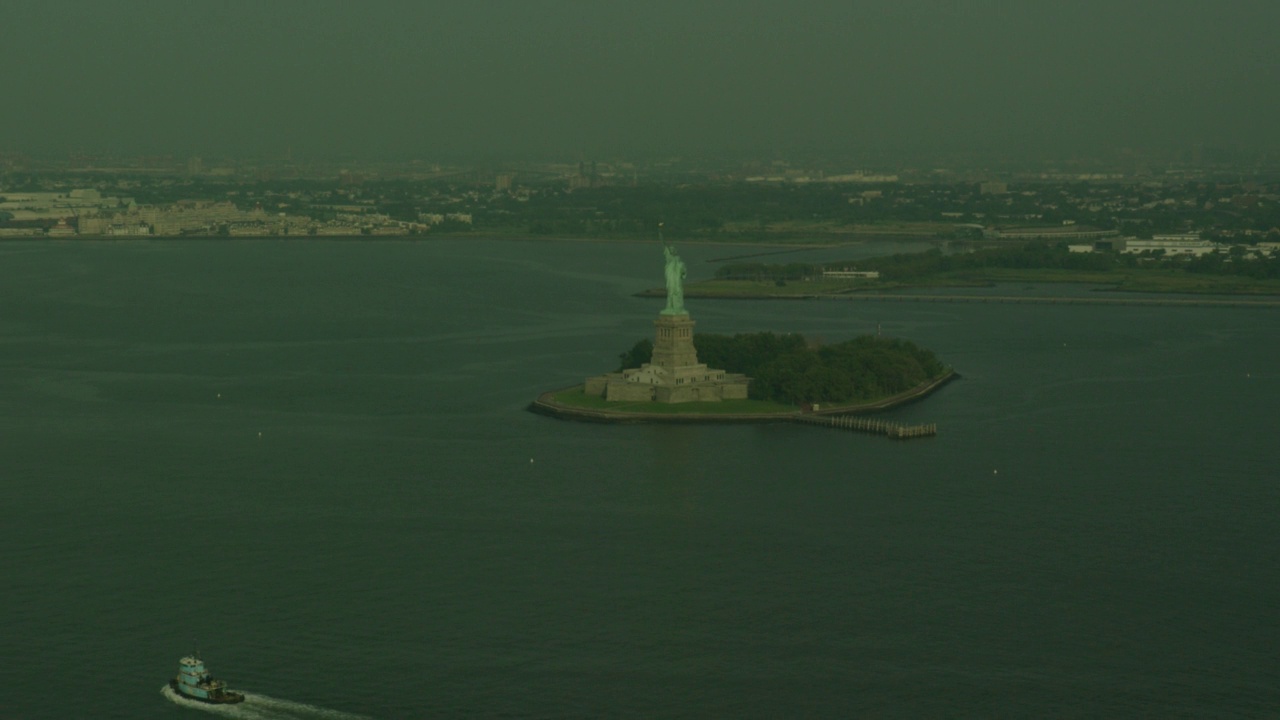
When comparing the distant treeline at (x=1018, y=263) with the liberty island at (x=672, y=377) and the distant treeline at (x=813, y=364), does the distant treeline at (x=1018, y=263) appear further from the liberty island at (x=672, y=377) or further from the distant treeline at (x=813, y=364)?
the liberty island at (x=672, y=377)

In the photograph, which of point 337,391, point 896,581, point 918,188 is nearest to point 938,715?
point 896,581

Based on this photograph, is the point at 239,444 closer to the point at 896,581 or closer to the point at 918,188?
the point at 896,581

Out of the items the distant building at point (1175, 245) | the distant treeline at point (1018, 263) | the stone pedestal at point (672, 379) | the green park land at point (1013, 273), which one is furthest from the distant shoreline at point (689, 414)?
the distant building at point (1175, 245)

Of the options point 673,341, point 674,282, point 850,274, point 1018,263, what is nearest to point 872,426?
point 673,341

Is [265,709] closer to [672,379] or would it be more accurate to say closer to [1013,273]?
[672,379]

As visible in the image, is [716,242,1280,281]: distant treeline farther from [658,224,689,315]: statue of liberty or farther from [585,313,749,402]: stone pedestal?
[585,313,749,402]: stone pedestal
